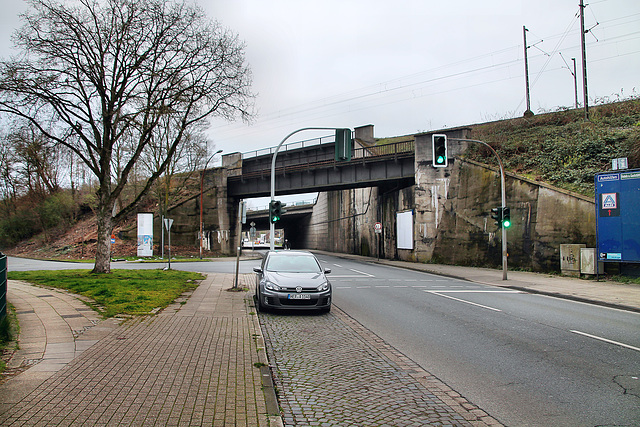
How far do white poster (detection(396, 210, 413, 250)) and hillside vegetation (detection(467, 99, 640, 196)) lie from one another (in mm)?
6148

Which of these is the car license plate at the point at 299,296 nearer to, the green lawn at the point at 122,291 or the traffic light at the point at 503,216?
the green lawn at the point at 122,291

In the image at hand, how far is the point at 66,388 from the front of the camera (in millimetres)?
4551

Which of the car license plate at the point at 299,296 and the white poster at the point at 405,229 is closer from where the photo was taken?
the car license plate at the point at 299,296

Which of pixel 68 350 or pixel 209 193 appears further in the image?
pixel 209 193

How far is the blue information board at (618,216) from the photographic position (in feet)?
55.4

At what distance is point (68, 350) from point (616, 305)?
42.4ft

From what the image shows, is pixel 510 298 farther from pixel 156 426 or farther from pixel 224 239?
pixel 224 239

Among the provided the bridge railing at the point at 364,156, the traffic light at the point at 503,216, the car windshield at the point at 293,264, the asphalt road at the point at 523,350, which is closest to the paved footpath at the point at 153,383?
the asphalt road at the point at 523,350

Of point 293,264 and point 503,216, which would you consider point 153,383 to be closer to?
point 293,264

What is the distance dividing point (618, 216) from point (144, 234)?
34.3 m

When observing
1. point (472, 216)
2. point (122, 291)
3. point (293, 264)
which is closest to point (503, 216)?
point (472, 216)

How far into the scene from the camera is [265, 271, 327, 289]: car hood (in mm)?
10305

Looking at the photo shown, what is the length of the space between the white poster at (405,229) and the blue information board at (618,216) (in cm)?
1430

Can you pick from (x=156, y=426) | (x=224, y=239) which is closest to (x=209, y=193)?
(x=224, y=239)
